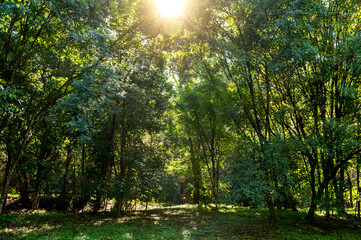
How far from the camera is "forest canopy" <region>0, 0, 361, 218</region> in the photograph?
257 inches

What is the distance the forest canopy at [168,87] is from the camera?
21.5 ft

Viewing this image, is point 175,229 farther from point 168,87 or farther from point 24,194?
point 24,194

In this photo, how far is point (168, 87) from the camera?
13211 mm

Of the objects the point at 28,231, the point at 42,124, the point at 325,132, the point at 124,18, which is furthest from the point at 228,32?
the point at 28,231

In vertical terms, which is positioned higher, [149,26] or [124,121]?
[149,26]

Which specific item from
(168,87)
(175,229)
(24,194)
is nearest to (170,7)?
(168,87)

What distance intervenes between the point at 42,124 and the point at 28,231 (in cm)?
436

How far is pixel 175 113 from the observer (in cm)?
1605

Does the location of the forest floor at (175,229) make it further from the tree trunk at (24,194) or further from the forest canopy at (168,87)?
the tree trunk at (24,194)

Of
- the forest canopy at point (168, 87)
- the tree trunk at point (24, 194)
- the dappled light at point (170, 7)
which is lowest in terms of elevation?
the tree trunk at point (24, 194)

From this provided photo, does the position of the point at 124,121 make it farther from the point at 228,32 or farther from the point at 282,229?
the point at 282,229

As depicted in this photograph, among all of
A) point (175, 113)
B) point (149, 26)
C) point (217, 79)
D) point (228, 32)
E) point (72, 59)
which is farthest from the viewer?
point (175, 113)

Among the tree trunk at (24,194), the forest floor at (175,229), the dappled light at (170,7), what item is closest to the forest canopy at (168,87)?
the dappled light at (170,7)

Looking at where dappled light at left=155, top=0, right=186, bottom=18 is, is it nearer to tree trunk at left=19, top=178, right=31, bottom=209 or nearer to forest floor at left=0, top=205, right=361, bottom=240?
forest floor at left=0, top=205, right=361, bottom=240
